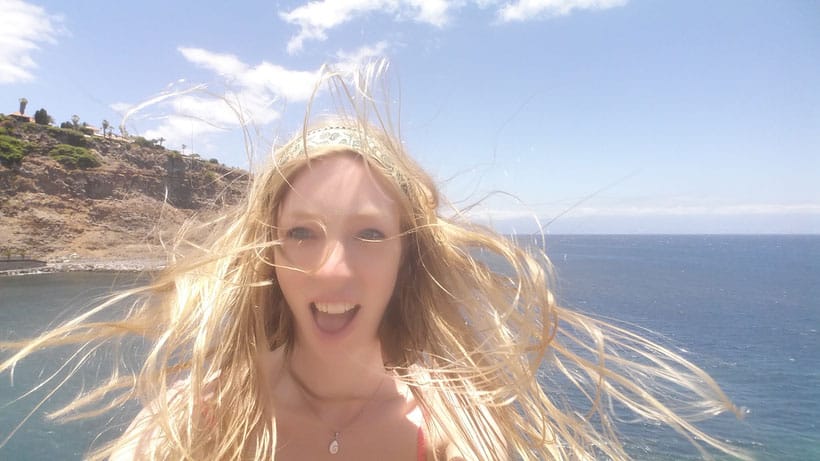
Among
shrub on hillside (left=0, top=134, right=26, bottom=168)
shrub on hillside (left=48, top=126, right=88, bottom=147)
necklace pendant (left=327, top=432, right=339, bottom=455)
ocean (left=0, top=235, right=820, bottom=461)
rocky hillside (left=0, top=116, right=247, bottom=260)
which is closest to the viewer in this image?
necklace pendant (left=327, top=432, right=339, bottom=455)

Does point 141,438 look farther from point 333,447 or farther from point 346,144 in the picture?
Answer: point 346,144

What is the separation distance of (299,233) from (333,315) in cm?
32

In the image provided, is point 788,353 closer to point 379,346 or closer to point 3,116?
point 379,346

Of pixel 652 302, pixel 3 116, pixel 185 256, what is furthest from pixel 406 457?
pixel 3 116

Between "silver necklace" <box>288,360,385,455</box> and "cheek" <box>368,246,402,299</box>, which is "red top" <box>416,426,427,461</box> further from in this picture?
"cheek" <box>368,246,402,299</box>

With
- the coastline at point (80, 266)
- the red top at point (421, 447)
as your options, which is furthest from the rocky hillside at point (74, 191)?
the red top at point (421, 447)

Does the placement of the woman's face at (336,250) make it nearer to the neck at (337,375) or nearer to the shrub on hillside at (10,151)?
the neck at (337,375)

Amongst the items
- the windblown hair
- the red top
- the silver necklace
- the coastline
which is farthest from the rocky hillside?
the red top

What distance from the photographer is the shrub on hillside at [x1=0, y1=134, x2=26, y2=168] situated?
38.7m

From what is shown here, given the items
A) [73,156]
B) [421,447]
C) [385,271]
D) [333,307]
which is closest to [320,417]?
[421,447]

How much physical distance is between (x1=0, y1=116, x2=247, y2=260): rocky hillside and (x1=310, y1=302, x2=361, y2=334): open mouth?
3372 cm

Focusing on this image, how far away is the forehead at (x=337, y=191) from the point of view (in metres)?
1.75

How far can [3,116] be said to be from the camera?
44.1 m

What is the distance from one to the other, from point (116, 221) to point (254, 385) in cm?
4689
